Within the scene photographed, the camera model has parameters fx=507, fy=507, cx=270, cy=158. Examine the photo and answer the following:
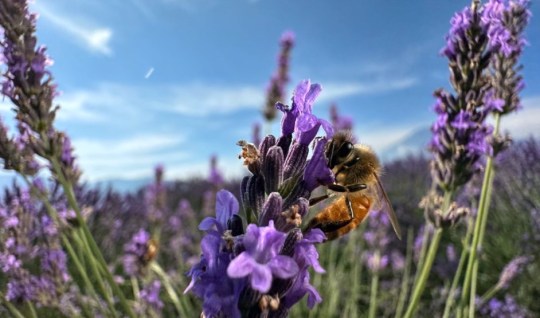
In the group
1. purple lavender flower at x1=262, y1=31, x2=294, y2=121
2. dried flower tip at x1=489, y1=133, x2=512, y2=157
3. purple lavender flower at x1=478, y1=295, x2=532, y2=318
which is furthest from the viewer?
purple lavender flower at x1=262, y1=31, x2=294, y2=121

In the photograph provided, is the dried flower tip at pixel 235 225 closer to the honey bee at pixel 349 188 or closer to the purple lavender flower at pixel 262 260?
the purple lavender flower at pixel 262 260

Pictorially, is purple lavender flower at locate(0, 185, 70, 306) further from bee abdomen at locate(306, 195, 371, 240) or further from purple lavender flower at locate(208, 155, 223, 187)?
purple lavender flower at locate(208, 155, 223, 187)

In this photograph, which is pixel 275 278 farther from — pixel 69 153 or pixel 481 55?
pixel 69 153

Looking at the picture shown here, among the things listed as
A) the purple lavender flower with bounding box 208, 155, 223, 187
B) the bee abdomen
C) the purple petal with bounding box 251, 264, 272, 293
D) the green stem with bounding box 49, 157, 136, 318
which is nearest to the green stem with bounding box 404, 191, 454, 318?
the bee abdomen

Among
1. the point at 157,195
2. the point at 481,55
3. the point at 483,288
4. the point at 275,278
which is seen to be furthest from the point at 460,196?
the point at 275,278

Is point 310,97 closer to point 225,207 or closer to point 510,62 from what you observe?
point 225,207

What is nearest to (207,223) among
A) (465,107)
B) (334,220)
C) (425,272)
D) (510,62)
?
(334,220)

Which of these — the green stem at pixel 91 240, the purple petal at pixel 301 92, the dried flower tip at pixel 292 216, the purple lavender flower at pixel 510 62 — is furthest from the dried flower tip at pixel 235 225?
the purple lavender flower at pixel 510 62
